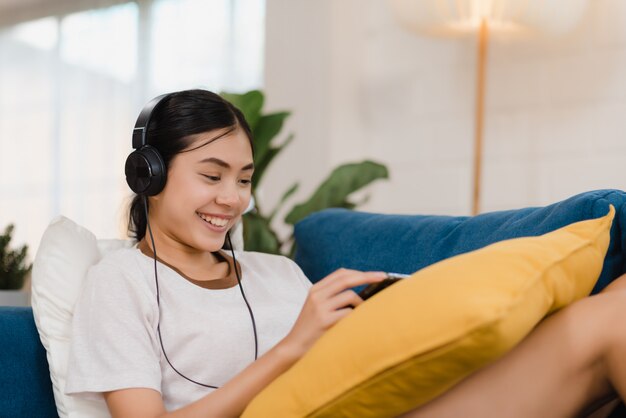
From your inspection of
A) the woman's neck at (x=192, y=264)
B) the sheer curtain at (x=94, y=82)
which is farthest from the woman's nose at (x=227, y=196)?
the sheer curtain at (x=94, y=82)

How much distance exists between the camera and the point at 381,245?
4.93ft

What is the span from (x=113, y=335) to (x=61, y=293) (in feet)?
0.67

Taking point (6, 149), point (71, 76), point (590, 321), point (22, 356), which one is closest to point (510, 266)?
point (590, 321)

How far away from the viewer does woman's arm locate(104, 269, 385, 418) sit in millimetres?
986

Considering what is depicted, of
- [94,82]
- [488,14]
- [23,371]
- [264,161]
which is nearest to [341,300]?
[23,371]

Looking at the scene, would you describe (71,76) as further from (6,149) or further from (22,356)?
(22,356)

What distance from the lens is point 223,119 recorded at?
4.38ft

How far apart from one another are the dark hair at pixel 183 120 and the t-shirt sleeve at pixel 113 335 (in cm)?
20

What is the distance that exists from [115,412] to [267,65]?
2419 mm

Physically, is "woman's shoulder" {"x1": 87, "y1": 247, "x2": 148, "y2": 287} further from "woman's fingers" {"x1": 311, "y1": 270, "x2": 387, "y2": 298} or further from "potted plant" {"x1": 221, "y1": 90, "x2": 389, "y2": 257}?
"potted plant" {"x1": 221, "y1": 90, "x2": 389, "y2": 257}

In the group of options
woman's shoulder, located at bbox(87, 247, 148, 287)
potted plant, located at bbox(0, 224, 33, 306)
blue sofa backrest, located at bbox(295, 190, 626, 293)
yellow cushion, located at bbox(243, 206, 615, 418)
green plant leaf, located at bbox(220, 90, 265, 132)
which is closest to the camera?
yellow cushion, located at bbox(243, 206, 615, 418)

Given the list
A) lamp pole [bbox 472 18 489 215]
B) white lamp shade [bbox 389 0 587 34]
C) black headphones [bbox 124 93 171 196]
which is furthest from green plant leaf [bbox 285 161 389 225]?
black headphones [bbox 124 93 171 196]

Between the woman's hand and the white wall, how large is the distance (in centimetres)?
188

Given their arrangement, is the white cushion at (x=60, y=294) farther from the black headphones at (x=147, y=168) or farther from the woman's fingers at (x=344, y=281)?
the woman's fingers at (x=344, y=281)
